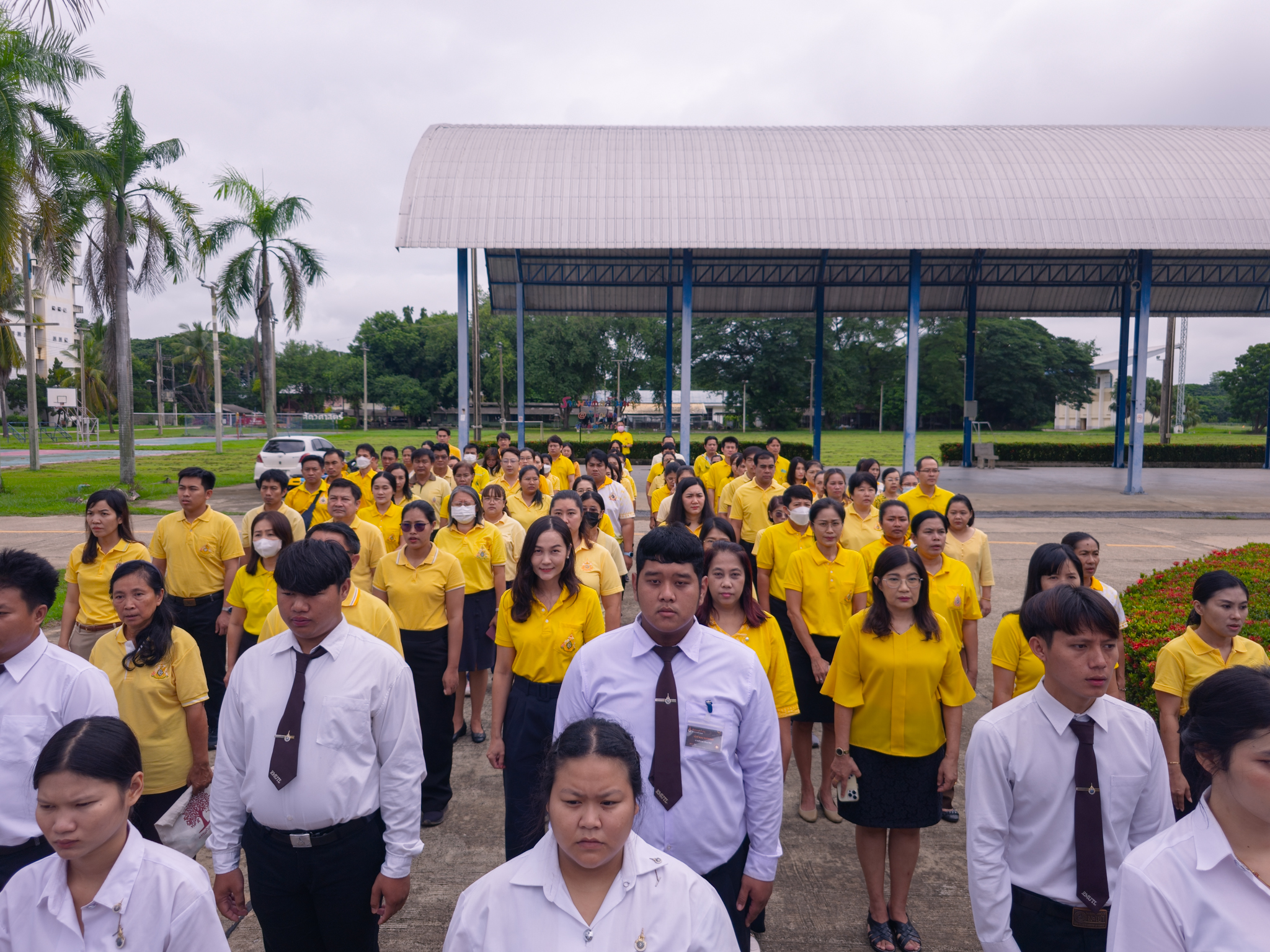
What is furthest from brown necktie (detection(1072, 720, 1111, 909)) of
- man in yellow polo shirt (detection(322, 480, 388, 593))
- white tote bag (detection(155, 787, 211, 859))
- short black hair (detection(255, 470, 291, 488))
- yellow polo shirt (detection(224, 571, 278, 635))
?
short black hair (detection(255, 470, 291, 488))

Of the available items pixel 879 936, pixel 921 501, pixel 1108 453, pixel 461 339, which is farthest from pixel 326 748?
pixel 1108 453

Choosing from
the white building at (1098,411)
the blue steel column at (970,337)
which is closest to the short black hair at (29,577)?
the blue steel column at (970,337)

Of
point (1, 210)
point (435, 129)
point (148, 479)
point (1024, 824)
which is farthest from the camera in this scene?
point (148, 479)

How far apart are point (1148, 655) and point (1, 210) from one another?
62.9 ft

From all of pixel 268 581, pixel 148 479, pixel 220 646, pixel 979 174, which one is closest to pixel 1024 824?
pixel 268 581

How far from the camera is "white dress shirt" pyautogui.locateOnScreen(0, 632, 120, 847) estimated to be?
2545 millimetres

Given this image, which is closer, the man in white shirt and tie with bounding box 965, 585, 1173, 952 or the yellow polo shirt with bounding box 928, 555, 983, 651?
the man in white shirt and tie with bounding box 965, 585, 1173, 952

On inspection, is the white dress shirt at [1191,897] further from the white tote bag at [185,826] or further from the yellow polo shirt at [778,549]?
the yellow polo shirt at [778,549]

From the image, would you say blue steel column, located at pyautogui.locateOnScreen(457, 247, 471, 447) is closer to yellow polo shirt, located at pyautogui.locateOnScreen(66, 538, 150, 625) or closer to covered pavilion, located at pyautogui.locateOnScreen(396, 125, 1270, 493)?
covered pavilion, located at pyautogui.locateOnScreen(396, 125, 1270, 493)

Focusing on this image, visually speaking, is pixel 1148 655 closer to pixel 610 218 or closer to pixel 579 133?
pixel 610 218

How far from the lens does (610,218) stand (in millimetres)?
17312

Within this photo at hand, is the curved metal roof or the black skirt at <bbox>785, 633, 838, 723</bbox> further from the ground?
the curved metal roof

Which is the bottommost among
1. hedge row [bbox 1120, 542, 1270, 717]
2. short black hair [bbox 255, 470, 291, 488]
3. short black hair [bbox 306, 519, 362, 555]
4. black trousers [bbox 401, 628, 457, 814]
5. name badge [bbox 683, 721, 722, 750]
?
black trousers [bbox 401, 628, 457, 814]

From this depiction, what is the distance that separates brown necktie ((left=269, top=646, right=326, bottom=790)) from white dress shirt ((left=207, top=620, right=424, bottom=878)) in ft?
0.06
